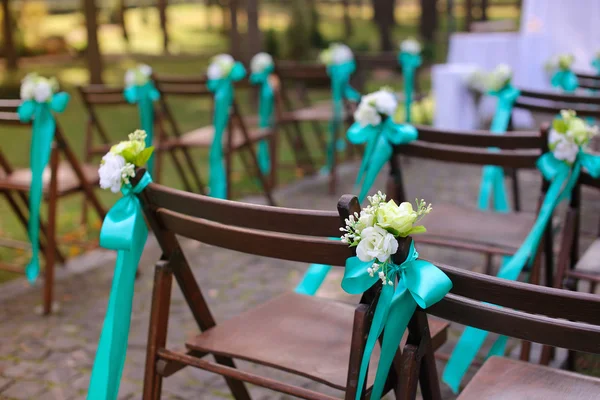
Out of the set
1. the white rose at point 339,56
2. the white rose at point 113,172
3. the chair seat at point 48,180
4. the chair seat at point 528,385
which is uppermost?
the white rose at point 339,56

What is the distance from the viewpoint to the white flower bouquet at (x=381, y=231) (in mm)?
1548

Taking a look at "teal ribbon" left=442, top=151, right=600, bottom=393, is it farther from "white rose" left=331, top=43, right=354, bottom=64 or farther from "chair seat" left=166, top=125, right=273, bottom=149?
"white rose" left=331, top=43, right=354, bottom=64

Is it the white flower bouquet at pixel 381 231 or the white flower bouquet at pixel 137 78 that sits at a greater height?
the white flower bouquet at pixel 137 78

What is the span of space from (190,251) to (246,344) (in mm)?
2634

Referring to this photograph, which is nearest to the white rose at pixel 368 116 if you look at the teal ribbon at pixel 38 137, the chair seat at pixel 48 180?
the teal ribbon at pixel 38 137

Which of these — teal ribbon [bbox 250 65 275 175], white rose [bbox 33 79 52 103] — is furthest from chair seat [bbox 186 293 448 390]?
teal ribbon [bbox 250 65 275 175]

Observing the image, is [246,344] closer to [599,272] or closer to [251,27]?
[599,272]

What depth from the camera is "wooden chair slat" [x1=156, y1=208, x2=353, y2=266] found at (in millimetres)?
1717

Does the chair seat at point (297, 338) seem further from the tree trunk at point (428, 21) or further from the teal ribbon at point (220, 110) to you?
the tree trunk at point (428, 21)

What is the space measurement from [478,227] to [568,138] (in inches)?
28.0

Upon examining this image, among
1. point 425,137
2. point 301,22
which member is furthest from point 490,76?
point 301,22

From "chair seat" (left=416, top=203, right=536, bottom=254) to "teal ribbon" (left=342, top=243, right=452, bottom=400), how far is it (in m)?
1.26

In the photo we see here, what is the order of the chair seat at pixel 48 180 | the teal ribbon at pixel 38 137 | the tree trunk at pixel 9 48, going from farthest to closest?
the tree trunk at pixel 9 48 < the chair seat at pixel 48 180 < the teal ribbon at pixel 38 137

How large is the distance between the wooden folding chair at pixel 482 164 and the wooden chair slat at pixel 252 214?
1209 millimetres
